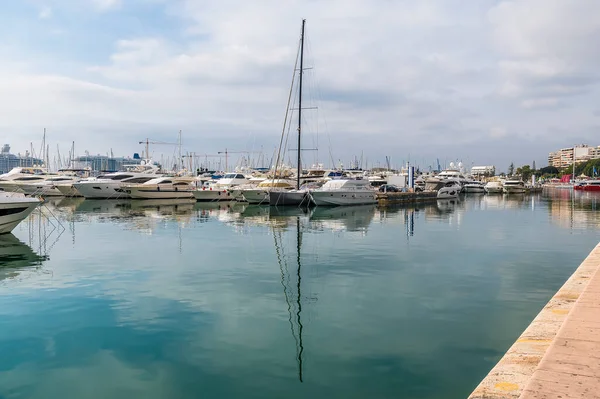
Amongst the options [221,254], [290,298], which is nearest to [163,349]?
[290,298]

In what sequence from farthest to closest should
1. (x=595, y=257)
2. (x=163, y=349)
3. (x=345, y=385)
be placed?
(x=595, y=257) < (x=163, y=349) < (x=345, y=385)

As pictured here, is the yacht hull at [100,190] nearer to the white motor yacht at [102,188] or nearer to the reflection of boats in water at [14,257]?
the white motor yacht at [102,188]

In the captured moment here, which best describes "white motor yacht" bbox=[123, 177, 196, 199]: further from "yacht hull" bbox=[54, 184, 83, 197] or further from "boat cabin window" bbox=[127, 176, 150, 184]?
"yacht hull" bbox=[54, 184, 83, 197]

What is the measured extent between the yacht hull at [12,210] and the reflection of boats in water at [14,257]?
4.09ft

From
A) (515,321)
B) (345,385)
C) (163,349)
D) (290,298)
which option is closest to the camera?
(345,385)

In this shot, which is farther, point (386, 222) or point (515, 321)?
point (386, 222)

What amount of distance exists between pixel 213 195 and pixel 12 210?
36941 mm

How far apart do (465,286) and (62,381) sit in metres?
11.3

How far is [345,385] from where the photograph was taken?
25.1 ft

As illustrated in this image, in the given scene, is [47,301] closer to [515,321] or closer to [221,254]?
[221,254]

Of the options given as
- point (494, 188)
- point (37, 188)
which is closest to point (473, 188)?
point (494, 188)

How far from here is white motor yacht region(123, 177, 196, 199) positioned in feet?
198

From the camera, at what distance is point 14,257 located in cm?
1956

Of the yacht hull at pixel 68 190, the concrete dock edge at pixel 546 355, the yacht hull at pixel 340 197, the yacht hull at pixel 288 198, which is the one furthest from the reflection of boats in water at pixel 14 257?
the yacht hull at pixel 68 190
